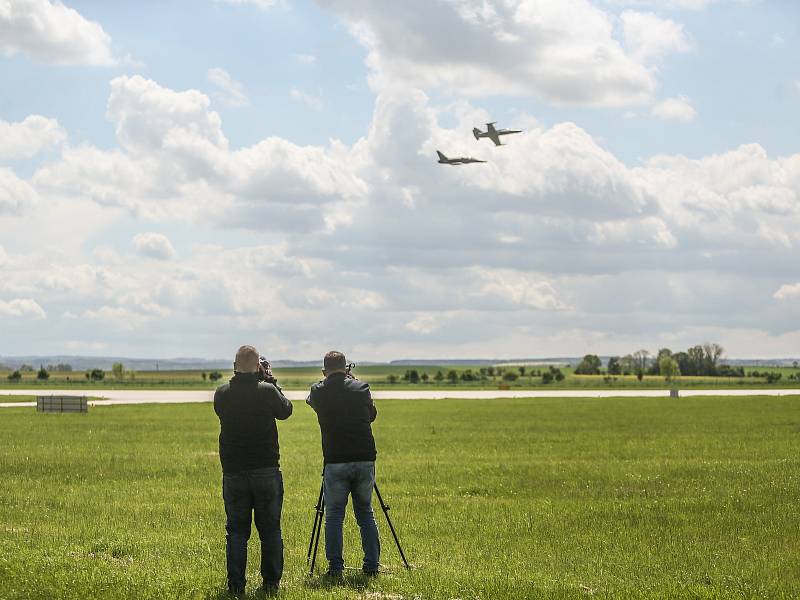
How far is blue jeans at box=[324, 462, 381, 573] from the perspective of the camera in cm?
1147

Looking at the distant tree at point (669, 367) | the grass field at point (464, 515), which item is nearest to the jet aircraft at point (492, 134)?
the grass field at point (464, 515)

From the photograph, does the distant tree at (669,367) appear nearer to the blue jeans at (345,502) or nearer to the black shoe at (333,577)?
the blue jeans at (345,502)

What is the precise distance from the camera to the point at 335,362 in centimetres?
1148

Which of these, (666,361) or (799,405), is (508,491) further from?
(666,361)

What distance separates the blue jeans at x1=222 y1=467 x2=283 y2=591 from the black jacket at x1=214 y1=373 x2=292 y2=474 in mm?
140

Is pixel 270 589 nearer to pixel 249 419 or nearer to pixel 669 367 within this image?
pixel 249 419

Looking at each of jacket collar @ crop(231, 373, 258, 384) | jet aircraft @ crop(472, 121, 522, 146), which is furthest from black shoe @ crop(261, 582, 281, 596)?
jet aircraft @ crop(472, 121, 522, 146)

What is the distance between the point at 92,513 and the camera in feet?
58.9

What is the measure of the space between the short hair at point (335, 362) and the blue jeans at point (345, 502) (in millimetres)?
1128

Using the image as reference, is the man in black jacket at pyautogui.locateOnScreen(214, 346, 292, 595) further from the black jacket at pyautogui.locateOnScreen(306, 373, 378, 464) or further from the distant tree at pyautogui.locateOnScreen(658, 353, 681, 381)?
the distant tree at pyautogui.locateOnScreen(658, 353, 681, 381)

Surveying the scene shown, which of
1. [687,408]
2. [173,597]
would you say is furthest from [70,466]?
[687,408]

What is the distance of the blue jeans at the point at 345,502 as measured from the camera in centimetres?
1147

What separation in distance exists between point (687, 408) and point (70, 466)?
39496mm

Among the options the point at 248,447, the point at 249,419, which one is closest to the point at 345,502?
the point at 248,447
